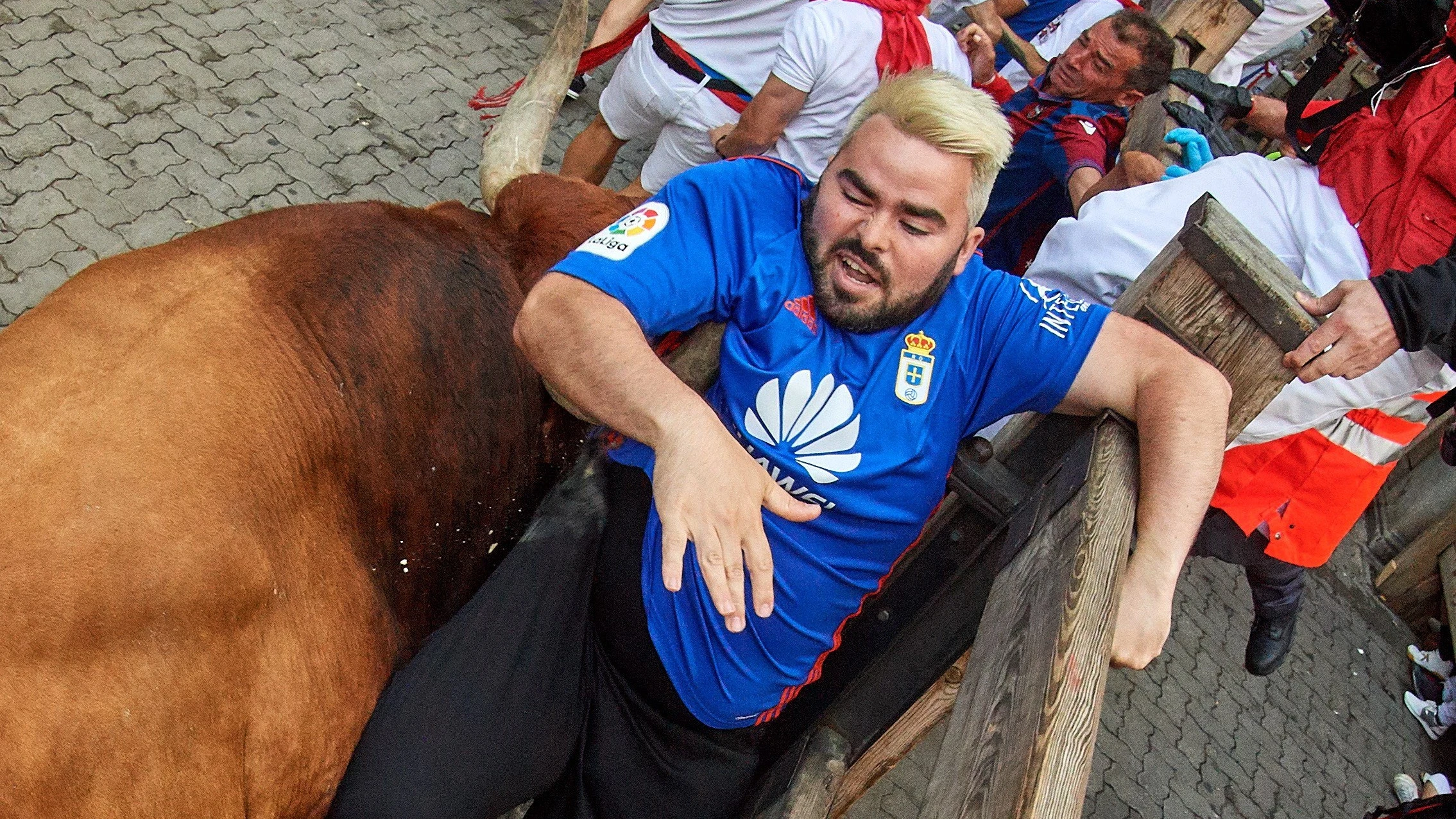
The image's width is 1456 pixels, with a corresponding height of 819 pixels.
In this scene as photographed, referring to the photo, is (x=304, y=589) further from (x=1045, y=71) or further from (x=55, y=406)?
(x=1045, y=71)

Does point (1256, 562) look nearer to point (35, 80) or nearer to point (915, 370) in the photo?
point (915, 370)

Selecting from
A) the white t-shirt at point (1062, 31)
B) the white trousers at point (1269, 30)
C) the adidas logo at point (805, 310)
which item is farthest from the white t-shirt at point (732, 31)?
the white trousers at point (1269, 30)

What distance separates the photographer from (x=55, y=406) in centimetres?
151

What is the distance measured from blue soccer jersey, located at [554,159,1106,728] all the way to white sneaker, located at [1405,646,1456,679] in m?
4.95

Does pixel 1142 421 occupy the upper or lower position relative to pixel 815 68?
upper

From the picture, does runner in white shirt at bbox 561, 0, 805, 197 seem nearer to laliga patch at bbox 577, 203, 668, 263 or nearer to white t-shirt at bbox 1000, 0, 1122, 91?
white t-shirt at bbox 1000, 0, 1122, 91

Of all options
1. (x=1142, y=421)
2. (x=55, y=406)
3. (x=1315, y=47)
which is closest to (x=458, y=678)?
(x=55, y=406)

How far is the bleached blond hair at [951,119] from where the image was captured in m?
1.93

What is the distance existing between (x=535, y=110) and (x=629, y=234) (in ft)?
2.93

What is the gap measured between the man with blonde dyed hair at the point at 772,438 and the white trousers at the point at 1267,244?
1.81ft

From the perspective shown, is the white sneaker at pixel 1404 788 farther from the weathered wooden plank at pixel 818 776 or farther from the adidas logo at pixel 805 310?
the adidas logo at pixel 805 310

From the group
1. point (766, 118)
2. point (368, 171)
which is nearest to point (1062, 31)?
point (766, 118)

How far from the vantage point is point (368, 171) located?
421 centimetres

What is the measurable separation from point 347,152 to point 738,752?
313 cm
